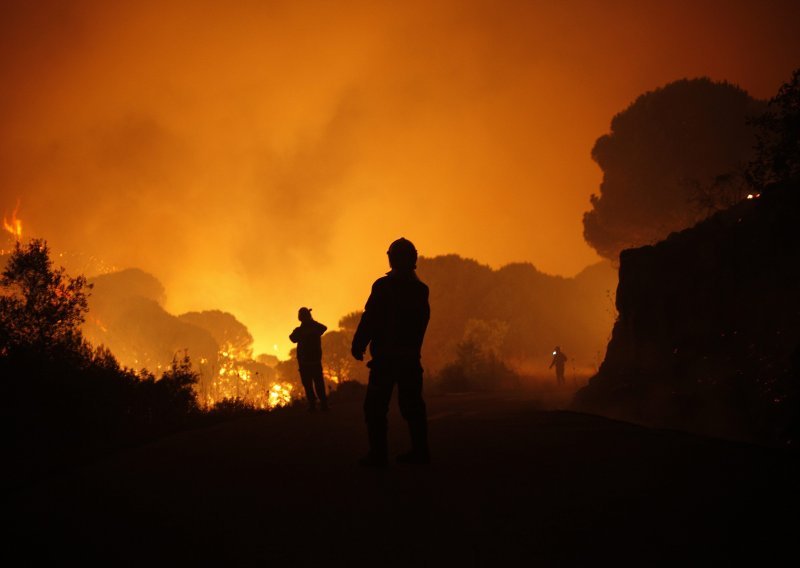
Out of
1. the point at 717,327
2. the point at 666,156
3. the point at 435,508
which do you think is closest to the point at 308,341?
the point at 717,327

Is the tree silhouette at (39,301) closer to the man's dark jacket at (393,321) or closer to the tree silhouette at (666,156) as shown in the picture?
the man's dark jacket at (393,321)

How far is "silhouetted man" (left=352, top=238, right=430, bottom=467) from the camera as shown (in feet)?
16.1

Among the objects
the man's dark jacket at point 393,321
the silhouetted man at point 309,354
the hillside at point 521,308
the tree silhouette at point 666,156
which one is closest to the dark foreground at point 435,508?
the man's dark jacket at point 393,321

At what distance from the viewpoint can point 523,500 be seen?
11.6 feet

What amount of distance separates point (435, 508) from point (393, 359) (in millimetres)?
1741

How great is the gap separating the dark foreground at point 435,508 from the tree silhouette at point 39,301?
8.02m

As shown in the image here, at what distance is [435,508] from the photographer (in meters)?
3.40

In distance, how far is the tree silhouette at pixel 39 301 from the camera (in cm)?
1189

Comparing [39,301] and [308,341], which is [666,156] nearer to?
[308,341]

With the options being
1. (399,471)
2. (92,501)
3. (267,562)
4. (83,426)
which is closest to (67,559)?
(267,562)

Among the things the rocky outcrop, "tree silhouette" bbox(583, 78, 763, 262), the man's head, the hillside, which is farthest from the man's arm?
the hillside

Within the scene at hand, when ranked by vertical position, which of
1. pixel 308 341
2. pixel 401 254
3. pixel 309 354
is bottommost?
pixel 309 354

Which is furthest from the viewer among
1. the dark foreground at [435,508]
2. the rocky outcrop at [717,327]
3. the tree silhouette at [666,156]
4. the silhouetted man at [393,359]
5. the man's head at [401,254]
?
the tree silhouette at [666,156]

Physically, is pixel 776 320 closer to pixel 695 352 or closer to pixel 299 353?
pixel 695 352
